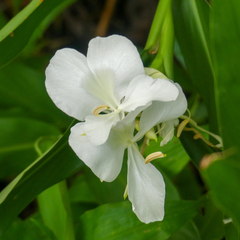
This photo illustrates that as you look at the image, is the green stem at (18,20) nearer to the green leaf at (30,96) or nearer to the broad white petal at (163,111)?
the broad white petal at (163,111)

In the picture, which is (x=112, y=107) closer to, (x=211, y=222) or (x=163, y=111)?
(x=163, y=111)

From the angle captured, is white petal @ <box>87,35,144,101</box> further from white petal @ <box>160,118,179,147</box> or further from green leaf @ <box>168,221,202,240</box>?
green leaf @ <box>168,221,202,240</box>

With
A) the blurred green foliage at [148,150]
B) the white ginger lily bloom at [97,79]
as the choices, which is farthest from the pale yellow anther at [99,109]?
the blurred green foliage at [148,150]

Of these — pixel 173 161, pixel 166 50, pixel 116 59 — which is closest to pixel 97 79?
pixel 116 59

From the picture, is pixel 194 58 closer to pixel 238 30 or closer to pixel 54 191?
pixel 238 30

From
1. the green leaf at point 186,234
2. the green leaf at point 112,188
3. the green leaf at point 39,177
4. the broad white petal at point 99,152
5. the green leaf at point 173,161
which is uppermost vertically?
the broad white petal at point 99,152

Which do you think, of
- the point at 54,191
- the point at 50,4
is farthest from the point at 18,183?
the point at 50,4
